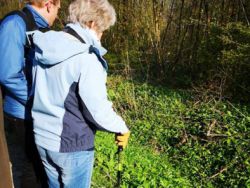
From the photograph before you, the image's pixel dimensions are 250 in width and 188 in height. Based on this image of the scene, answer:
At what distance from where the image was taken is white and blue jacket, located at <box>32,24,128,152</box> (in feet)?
7.69

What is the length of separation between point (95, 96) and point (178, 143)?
3750 mm

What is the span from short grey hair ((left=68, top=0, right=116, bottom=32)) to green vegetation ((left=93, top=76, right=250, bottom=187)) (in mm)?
2219

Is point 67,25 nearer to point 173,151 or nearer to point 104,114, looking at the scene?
point 104,114

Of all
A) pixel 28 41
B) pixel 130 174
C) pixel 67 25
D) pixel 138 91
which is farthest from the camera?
pixel 138 91

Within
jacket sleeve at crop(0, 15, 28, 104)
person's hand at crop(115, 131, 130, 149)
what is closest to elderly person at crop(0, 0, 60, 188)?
jacket sleeve at crop(0, 15, 28, 104)

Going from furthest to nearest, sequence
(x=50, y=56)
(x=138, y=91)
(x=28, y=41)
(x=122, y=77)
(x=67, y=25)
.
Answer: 1. (x=122, y=77)
2. (x=138, y=91)
3. (x=28, y=41)
4. (x=67, y=25)
5. (x=50, y=56)

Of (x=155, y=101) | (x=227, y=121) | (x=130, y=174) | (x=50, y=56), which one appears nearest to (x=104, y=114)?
(x=50, y=56)

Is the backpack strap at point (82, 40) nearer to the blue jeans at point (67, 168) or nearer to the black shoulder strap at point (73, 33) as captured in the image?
the black shoulder strap at point (73, 33)

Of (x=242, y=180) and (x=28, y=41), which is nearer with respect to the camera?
(x=28, y=41)

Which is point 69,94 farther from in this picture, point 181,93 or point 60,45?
point 181,93

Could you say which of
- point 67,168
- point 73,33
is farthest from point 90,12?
point 67,168

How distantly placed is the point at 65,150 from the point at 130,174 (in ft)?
6.95

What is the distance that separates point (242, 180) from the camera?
15.7 ft

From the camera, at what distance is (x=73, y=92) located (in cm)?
241
